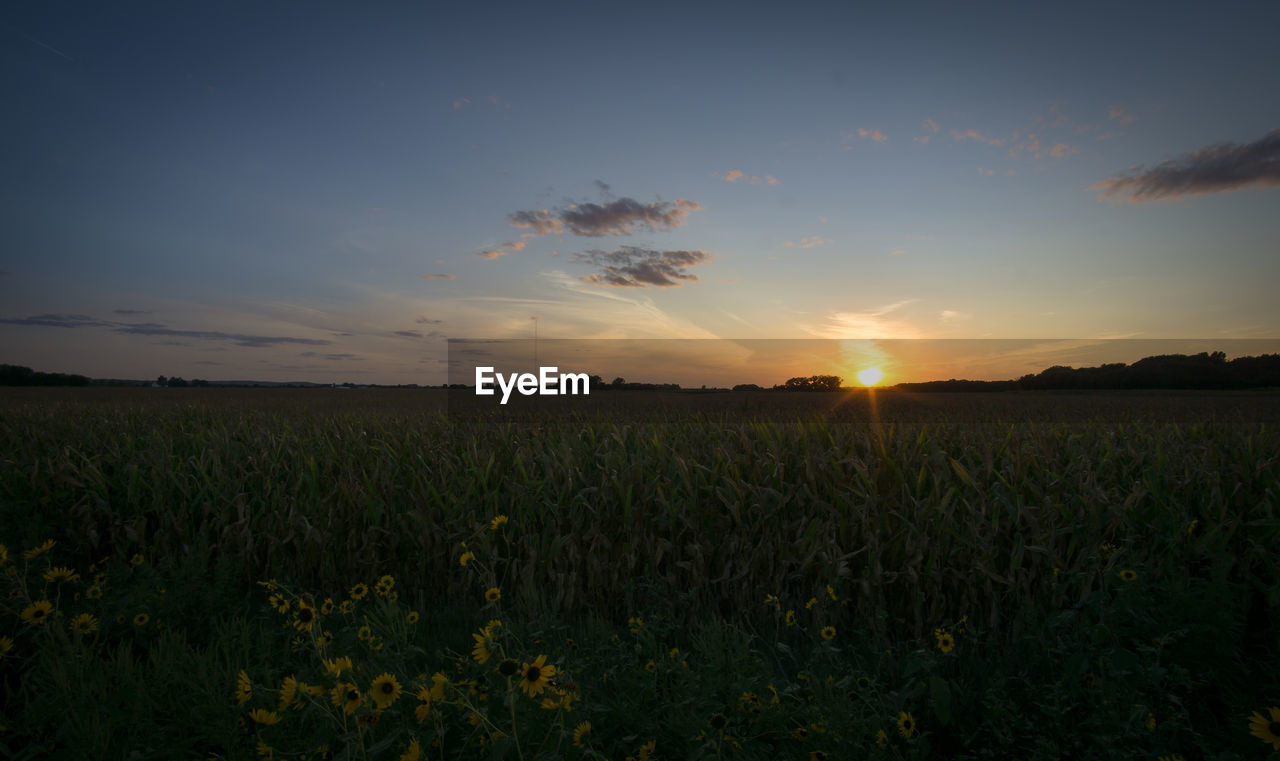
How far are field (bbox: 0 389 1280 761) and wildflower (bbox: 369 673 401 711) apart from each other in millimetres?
10

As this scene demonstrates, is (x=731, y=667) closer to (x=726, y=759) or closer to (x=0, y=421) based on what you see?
(x=726, y=759)

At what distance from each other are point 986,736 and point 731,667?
1.24m

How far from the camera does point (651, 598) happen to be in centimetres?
400

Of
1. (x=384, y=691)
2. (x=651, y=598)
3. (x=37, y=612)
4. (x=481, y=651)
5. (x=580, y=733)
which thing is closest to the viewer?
(x=384, y=691)

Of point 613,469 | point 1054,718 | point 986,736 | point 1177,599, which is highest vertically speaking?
point 613,469

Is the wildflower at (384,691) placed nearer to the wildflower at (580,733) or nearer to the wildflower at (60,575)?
the wildflower at (580,733)

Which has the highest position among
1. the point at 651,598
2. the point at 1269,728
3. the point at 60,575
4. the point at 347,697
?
the point at 347,697

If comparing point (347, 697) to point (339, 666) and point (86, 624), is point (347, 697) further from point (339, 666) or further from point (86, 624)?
point (86, 624)

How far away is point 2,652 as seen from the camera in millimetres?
2811

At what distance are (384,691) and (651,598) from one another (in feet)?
7.89

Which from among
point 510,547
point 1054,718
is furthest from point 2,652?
point 1054,718

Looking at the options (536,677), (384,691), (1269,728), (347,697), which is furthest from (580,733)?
(1269,728)

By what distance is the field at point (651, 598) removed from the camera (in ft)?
7.63

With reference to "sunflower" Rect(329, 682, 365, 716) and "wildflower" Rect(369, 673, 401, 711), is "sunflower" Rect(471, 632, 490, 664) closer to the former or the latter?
"wildflower" Rect(369, 673, 401, 711)
